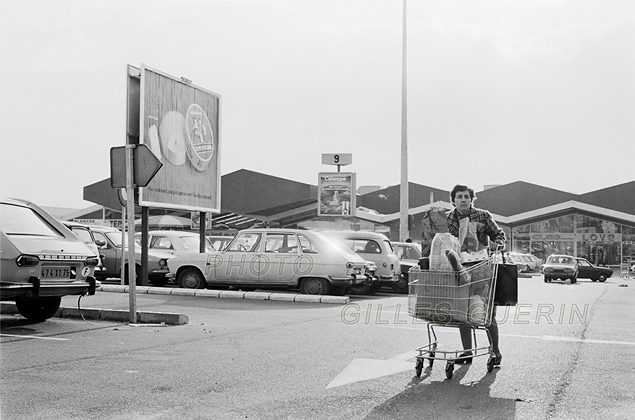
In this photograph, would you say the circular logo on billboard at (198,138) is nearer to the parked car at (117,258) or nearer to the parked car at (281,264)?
the parked car at (117,258)

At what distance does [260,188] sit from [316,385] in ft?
138

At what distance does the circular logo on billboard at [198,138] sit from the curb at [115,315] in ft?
25.8

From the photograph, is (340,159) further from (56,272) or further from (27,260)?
(27,260)

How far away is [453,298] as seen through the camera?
19.7ft

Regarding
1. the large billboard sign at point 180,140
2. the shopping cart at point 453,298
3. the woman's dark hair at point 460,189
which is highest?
the large billboard sign at point 180,140

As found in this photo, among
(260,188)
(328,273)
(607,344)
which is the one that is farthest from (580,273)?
(607,344)

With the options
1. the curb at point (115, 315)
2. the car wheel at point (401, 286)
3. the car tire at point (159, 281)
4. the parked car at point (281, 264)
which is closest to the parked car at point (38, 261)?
the curb at point (115, 315)

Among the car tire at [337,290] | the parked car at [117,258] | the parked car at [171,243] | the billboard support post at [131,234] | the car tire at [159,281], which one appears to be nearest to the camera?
the billboard support post at [131,234]

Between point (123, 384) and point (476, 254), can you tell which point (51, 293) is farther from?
point (476, 254)

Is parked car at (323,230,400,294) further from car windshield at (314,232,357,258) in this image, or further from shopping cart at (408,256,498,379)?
shopping cart at (408,256,498,379)

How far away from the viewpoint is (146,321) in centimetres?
1006

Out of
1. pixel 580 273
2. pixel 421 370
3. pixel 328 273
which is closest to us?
pixel 421 370

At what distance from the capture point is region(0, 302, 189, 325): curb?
9.98 metres

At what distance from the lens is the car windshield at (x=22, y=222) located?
9.23 meters
